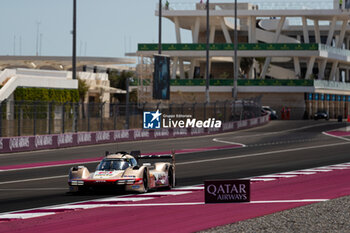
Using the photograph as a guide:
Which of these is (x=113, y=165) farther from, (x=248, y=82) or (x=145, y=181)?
(x=248, y=82)

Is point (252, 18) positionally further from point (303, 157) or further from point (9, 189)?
point (9, 189)

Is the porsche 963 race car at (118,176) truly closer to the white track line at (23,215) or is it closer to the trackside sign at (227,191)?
the trackside sign at (227,191)

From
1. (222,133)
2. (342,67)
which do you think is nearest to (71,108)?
(222,133)

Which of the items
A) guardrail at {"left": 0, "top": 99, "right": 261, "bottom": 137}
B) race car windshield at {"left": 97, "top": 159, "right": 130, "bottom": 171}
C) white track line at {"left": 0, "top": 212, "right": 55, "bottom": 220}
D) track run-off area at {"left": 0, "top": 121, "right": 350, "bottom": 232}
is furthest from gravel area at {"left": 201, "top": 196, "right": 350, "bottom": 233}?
guardrail at {"left": 0, "top": 99, "right": 261, "bottom": 137}

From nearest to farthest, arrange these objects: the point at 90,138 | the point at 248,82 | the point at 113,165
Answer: the point at 113,165 < the point at 90,138 < the point at 248,82

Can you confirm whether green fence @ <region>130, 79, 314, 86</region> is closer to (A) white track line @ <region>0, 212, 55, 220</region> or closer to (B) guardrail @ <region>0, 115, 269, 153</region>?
(B) guardrail @ <region>0, 115, 269, 153</region>

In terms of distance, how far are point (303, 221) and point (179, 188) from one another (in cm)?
733

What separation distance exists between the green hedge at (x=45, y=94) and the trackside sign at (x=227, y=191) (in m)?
43.4

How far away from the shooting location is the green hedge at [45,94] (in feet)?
189

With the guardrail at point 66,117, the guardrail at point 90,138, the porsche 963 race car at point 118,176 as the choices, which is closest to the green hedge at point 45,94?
the guardrail at point 66,117

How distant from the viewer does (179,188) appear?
67.9 ft

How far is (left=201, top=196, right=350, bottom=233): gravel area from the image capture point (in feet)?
41.7

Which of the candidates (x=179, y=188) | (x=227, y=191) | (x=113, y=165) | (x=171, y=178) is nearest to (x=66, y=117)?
(x=171, y=178)

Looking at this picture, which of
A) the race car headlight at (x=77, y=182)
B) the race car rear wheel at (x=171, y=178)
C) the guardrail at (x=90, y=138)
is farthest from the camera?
the guardrail at (x=90, y=138)
